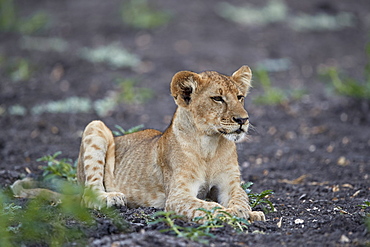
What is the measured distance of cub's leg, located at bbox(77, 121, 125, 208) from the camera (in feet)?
20.9

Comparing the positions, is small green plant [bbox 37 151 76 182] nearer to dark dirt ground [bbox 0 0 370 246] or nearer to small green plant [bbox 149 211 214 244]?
dark dirt ground [bbox 0 0 370 246]

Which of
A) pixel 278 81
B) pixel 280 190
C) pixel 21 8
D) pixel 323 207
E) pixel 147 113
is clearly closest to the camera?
pixel 323 207

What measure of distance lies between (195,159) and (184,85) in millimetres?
730

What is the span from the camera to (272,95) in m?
11.8

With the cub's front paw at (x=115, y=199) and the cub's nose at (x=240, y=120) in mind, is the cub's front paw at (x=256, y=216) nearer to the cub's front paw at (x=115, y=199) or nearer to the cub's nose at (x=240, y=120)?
the cub's nose at (x=240, y=120)

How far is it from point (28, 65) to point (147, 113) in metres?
3.94

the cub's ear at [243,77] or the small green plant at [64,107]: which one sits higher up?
the cub's ear at [243,77]

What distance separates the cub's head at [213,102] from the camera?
5465 millimetres

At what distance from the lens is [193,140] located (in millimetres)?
5809

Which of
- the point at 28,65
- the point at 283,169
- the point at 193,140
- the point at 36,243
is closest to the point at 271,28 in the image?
the point at 28,65

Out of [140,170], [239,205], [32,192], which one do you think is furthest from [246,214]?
Answer: [32,192]

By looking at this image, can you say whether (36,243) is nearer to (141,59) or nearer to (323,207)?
(323,207)

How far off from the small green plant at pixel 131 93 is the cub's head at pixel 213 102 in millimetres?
6004

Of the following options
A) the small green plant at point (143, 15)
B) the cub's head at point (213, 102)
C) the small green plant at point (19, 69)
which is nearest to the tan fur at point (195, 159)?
the cub's head at point (213, 102)
